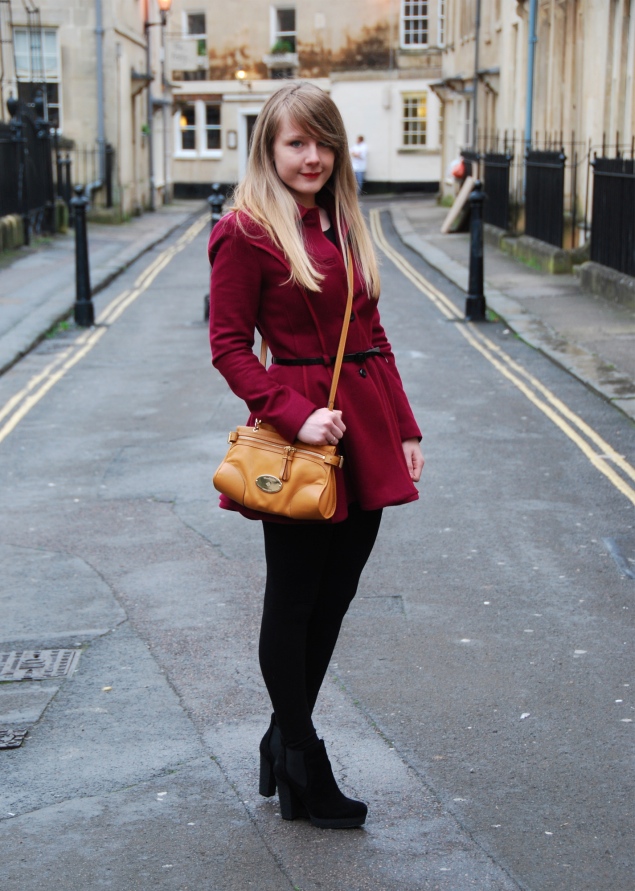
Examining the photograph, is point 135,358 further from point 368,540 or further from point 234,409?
point 368,540

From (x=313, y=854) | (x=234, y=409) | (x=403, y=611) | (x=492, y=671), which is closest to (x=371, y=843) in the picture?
(x=313, y=854)

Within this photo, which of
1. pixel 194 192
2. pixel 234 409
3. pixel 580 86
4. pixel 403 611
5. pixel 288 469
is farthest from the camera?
pixel 194 192

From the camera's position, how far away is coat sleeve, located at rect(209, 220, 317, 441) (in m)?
3.04

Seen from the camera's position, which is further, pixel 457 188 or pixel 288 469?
pixel 457 188

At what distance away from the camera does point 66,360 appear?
11.8 metres

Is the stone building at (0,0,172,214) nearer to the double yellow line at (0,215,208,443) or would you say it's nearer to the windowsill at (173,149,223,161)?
the double yellow line at (0,215,208,443)

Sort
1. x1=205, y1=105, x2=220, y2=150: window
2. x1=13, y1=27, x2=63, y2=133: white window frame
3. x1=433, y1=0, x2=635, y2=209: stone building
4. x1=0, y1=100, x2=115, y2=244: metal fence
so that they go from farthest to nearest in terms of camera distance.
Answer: x1=205, y1=105, x2=220, y2=150: window
x1=13, y1=27, x2=63, y2=133: white window frame
x1=0, y1=100, x2=115, y2=244: metal fence
x1=433, y1=0, x2=635, y2=209: stone building

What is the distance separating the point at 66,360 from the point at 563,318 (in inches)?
213

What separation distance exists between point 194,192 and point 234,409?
3953 centimetres

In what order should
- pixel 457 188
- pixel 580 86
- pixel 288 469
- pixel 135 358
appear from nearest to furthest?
pixel 288 469
pixel 135 358
pixel 580 86
pixel 457 188

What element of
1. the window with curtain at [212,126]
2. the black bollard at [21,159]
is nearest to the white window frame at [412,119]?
the window with curtain at [212,126]

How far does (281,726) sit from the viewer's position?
10.8 feet

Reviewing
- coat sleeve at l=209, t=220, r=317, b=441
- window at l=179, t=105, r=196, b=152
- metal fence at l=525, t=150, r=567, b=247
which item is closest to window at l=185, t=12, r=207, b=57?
window at l=179, t=105, r=196, b=152

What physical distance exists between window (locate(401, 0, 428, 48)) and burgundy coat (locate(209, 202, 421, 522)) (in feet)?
147
